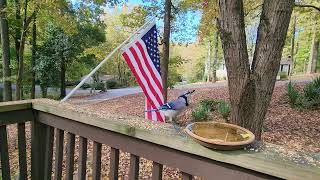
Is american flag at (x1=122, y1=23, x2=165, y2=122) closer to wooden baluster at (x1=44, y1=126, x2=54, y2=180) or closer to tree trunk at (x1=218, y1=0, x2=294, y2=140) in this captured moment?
tree trunk at (x1=218, y1=0, x2=294, y2=140)

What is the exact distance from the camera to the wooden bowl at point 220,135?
1392 mm

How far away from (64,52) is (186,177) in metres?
21.1

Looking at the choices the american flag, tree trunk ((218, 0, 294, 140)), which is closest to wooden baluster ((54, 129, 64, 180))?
the american flag

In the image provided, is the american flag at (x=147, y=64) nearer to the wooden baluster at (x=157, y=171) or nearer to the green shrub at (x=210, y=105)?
the wooden baluster at (x=157, y=171)

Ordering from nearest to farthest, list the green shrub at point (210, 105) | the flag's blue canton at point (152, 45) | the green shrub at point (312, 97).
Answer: the flag's blue canton at point (152, 45), the green shrub at point (312, 97), the green shrub at point (210, 105)

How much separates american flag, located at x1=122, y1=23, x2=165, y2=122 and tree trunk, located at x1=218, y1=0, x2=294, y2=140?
29.2 inches

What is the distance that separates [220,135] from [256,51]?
4.46 feet

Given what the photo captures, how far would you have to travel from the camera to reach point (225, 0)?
267 cm

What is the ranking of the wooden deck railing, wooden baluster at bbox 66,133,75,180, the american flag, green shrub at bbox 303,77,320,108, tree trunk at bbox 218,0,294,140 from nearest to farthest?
the wooden deck railing < wooden baluster at bbox 66,133,75,180 < tree trunk at bbox 218,0,294,140 < the american flag < green shrub at bbox 303,77,320,108

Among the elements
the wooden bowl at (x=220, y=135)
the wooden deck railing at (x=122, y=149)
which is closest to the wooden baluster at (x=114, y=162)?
the wooden deck railing at (x=122, y=149)

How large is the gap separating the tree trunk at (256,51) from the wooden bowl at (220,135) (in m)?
1.14

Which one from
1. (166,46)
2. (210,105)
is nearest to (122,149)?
(166,46)

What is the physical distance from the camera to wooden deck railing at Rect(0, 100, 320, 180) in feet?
4.35

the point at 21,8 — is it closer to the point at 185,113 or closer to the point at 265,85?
the point at 185,113
